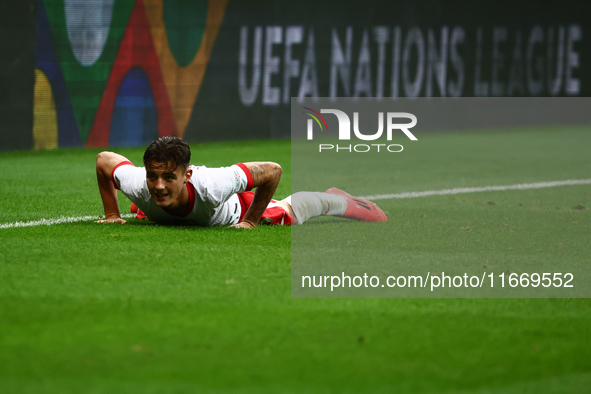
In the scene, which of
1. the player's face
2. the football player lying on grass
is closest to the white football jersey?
the football player lying on grass

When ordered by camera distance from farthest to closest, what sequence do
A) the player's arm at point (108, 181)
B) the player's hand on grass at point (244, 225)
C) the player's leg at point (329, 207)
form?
1. the player's leg at point (329, 207)
2. the player's hand on grass at point (244, 225)
3. the player's arm at point (108, 181)

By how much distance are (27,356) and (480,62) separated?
46.5ft

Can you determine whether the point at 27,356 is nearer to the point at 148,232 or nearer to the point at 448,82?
the point at 148,232

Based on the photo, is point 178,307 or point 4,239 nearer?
point 178,307

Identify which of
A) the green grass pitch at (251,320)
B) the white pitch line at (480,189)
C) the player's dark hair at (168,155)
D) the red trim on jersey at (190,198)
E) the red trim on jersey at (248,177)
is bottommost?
the white pitch line at (480,189)

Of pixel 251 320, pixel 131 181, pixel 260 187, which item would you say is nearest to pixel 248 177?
pixel 260 187

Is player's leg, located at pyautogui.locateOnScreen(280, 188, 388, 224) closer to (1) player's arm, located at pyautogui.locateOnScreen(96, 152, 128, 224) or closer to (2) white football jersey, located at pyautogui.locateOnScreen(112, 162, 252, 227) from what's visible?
(2) white football jersey, located at pyautogui.locateOnScreen(112, 162, 252, 227)

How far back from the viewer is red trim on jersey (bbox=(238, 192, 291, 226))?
6.07 metres

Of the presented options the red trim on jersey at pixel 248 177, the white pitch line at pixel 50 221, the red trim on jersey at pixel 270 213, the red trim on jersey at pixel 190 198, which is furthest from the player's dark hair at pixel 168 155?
the white pitch line at pixel 50 221

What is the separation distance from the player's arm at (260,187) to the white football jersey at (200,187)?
0.07 m

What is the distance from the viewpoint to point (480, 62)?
16.1 m

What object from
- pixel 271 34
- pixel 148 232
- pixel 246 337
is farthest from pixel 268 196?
pixel 271 34

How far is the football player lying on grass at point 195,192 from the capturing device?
5.21m

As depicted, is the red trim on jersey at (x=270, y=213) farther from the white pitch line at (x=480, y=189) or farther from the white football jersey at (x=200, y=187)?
the white pitch line at (x=480, y=189)
